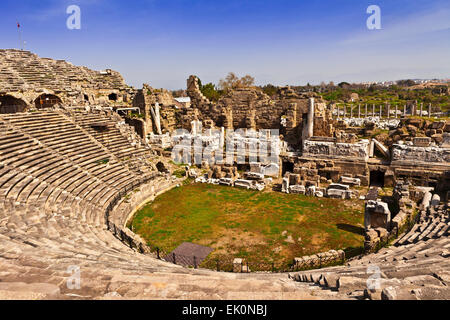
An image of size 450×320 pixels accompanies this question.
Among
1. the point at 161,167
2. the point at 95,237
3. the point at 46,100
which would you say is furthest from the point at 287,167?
the point at 46,100

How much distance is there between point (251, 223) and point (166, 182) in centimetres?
658

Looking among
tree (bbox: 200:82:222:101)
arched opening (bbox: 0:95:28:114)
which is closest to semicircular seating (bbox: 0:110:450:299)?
arched opening (bbox: 0:95:28:114)

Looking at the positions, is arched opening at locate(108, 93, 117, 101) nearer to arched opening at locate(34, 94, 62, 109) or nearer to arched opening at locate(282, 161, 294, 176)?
arched opening at locate(34, 94, 62, 109)

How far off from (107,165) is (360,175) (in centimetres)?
1495

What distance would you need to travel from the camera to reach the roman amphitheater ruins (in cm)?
462

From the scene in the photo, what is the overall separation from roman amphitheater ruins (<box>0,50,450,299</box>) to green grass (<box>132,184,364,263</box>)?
0.88 m

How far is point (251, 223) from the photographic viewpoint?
1291 centimetres

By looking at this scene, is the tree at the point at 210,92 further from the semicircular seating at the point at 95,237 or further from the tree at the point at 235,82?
the semicircular seating at the point at 95,237

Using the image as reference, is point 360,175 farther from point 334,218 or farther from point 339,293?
point 339,293

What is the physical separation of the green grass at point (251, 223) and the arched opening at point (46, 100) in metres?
15.5

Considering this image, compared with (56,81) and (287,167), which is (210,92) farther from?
(287,167)

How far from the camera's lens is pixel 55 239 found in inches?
315
